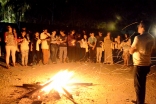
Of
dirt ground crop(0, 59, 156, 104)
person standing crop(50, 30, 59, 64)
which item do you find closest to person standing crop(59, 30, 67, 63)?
person standing crop(50, 30, 59, 64)

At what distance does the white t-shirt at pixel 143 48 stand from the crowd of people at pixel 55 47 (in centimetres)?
598

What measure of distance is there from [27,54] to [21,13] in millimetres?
9348

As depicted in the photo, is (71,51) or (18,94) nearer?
(18,94)

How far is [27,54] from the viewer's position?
12219 mm

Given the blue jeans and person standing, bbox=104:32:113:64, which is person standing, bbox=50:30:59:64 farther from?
person standing, bbox=104:32:113:64

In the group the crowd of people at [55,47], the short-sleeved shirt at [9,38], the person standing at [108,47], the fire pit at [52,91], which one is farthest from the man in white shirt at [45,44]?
the fire pit at [52,91]

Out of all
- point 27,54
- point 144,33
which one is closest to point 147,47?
point 144,33

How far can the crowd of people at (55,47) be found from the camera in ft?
39.3

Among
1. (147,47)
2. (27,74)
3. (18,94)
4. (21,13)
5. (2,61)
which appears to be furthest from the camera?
(21,13)

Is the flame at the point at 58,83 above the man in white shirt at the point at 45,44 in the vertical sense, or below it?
below

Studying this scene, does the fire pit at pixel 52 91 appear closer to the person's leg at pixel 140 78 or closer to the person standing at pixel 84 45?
the person's leg at pixel 140 78

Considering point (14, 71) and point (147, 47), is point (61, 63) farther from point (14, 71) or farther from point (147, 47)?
point (147, 47)

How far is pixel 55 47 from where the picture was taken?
13031 millimetres

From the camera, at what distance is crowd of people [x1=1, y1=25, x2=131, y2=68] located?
12.0m
